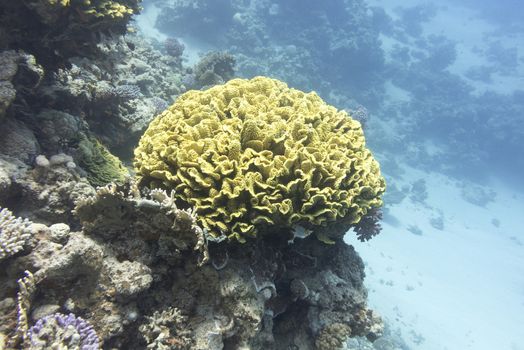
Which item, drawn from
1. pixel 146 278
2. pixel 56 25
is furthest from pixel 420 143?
pixel 146 278

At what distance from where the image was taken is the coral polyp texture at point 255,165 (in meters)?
3.51

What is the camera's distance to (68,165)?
13.2 feet

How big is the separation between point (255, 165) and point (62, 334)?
87.1 inches

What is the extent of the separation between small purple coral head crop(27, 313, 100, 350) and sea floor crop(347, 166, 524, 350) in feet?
48.8

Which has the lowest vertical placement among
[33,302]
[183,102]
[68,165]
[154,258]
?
[33,302]

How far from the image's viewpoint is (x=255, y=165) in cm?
365

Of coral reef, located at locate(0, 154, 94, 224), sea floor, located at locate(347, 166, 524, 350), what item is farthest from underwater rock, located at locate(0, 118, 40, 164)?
sea floor, located at locate(347, 166, 524, 350)

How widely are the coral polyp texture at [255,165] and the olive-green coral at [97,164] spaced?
1.18 meters

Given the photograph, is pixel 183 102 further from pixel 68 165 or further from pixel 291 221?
pixel 291 221

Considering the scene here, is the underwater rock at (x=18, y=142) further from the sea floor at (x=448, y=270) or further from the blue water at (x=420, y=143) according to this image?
the blue water at (x=420, y=143)

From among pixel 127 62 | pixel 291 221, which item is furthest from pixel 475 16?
pixel 291 221

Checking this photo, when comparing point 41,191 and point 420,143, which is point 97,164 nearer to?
point 41,191

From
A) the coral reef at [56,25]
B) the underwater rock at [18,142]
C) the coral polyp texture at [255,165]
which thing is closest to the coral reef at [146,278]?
the coral polyp texture at [255,165]

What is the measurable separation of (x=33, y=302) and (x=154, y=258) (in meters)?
1.01
